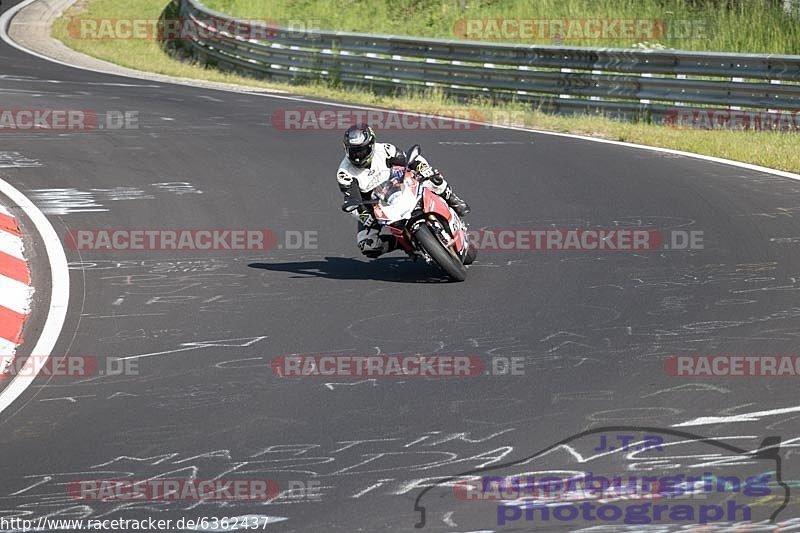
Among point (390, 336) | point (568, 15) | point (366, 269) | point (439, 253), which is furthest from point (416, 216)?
point (568, 15)

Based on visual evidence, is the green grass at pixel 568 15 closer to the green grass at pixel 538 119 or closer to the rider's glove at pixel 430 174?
the green grass at pixel 538 119

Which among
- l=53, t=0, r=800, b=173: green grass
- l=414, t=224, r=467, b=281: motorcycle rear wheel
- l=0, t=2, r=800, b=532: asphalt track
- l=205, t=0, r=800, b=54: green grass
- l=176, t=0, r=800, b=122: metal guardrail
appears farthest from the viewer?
l=205, t=0, r=800, b=54: green grass

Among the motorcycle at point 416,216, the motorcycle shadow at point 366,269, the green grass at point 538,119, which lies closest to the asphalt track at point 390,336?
the motorcycle shadow at point 366,269

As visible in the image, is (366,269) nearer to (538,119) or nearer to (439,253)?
(439,253)

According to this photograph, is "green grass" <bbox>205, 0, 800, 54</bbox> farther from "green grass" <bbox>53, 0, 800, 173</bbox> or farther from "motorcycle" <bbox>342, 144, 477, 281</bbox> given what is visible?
"motorcycle" <bbox>342, 144, 477, 281</bbox>

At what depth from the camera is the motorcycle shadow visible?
1072 cm

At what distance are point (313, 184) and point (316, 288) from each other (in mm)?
4712

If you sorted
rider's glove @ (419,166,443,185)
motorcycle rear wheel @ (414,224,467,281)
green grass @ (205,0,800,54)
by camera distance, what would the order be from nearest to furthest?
motorcycle rear wheel @ (414,224,467,281), rider's glove @ (419,166,443,185), green grass @ (205,0,800,54)

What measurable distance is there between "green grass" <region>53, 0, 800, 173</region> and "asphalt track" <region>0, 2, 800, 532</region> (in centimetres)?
80

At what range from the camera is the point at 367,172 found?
10367 mm

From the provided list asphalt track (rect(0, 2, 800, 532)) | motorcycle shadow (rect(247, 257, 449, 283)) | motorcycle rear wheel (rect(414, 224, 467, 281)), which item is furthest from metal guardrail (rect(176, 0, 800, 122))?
motorcycle rear wheel (rect(414, 224, 467, 281))

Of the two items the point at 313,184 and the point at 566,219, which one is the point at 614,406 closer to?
the point at 566,219

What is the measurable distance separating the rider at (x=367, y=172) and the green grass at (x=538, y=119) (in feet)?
19.9

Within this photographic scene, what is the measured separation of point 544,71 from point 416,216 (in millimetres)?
11708
